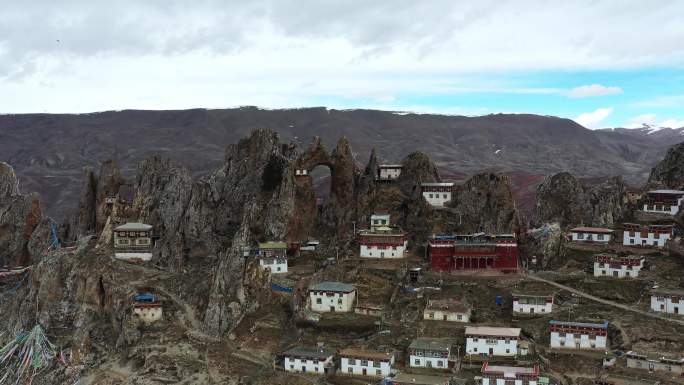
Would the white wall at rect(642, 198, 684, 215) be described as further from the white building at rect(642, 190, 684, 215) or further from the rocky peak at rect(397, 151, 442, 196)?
the rocky peak at rect(397, 151, 442, 196)

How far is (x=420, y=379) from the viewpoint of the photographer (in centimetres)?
7300

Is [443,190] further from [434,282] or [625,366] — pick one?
[625,366]

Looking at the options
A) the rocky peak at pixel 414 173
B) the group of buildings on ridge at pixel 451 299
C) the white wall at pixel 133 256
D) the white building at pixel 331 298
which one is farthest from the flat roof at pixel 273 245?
the rocky peak at pixel 414 173

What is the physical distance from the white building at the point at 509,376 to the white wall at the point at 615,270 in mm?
28564

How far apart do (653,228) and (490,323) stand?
110 feet

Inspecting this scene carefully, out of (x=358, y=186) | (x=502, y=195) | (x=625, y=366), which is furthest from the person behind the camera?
(x=358, y=186)

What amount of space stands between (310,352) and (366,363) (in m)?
6.97

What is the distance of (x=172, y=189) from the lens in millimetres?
122938

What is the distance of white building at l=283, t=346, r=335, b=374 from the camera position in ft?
261

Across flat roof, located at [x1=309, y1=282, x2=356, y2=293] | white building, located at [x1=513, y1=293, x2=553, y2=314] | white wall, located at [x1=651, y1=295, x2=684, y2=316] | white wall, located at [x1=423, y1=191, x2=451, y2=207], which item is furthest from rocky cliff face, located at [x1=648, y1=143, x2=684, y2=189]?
flat roof, located at [x1=309, y1=282, x2=356, y2=293]

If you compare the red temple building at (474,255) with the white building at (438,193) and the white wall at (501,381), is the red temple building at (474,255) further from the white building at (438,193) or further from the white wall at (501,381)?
Answer: the white wall at (501,381)

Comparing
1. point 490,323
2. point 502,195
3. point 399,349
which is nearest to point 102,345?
point 399,349

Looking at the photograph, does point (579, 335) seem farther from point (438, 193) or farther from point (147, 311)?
point (147, 311)

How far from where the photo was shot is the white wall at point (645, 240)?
102375 mm
